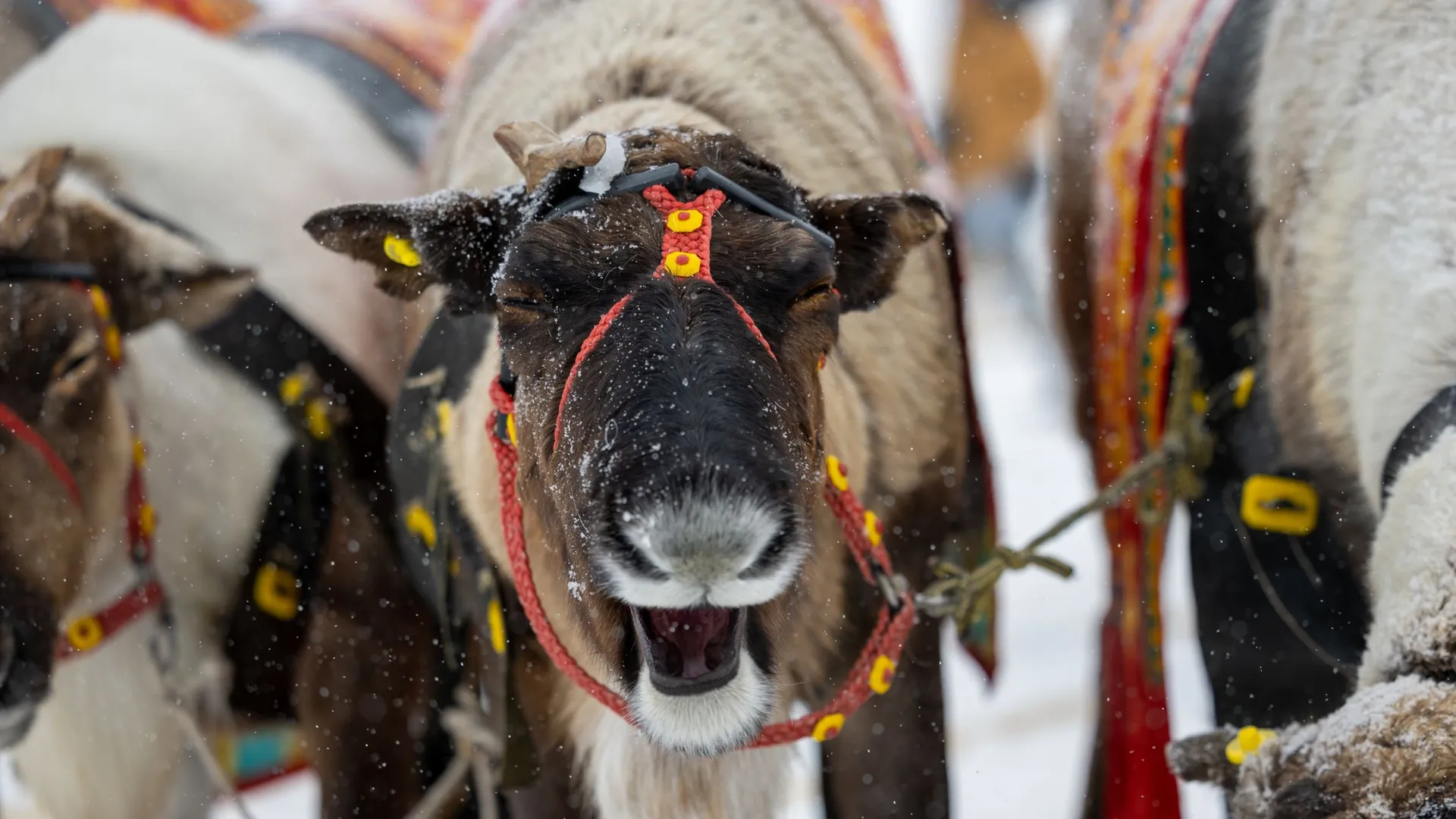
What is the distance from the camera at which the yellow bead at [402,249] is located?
2354 millimetres

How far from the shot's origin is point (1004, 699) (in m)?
5.20

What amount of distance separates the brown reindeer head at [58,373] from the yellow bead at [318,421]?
0.32m

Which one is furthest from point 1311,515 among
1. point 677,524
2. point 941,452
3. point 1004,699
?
point 1004,699

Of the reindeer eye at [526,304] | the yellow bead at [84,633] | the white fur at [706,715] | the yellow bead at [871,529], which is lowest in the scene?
the yellow bead at [84,633]

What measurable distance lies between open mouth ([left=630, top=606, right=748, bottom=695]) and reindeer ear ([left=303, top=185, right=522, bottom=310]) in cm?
61

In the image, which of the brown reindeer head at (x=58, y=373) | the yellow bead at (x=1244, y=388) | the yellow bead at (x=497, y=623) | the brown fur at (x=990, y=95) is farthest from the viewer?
the brown fur at (x=990, y=95)

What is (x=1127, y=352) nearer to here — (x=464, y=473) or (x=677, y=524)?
(x=464, y=473)

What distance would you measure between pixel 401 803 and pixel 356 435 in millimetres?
904

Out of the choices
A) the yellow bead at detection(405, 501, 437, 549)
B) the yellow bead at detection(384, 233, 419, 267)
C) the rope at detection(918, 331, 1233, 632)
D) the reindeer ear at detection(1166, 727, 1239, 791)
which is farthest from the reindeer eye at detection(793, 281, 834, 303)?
the yellow bead at detection(405, 501, 437, 549)

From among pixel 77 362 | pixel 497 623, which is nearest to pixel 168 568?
pixel 77 362

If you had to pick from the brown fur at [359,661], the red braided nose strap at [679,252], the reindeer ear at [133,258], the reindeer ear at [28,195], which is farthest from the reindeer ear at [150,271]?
the red braided nose strap at [679,252]

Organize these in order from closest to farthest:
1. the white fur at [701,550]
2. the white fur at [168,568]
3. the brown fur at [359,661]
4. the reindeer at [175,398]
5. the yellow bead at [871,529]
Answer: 1. the white fur at [701,550]
2. the yellow bead at [871,529]
3. the reindeer at [175,398]
4. the white fur at [168,568]
5. the brown fur at [359,661]

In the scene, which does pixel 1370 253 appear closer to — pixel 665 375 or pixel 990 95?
pixel 665 375

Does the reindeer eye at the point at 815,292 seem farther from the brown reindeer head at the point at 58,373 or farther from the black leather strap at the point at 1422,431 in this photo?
the brown reindeer head at the point at 58,373
